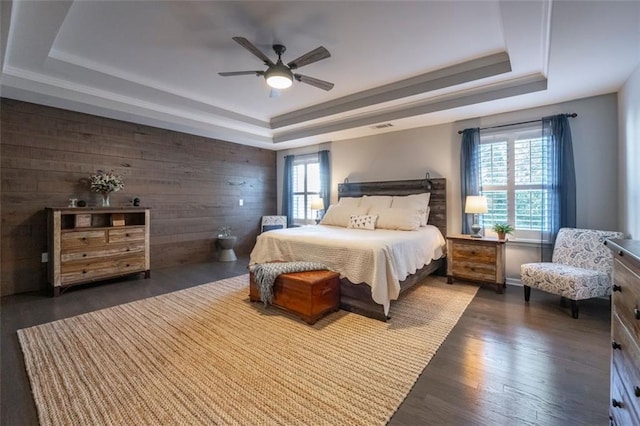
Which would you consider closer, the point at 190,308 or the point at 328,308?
the point at 328,308

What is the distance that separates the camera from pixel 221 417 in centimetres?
154

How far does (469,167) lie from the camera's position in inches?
165

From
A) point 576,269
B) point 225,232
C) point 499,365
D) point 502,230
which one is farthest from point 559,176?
point 225,232

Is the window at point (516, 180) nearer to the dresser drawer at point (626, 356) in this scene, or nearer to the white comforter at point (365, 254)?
the white comforter at point (365, 254)

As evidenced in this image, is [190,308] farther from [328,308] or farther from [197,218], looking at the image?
[197,218]

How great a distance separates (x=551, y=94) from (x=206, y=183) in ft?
18.5

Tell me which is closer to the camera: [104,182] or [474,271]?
[474,271]

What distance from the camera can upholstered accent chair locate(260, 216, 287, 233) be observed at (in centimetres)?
637

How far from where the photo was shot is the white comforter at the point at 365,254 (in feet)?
8.93

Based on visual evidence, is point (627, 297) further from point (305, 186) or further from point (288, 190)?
point (288, 190)

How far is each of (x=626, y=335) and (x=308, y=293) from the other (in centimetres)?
206

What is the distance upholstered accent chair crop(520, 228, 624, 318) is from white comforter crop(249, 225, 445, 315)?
1.23 metres

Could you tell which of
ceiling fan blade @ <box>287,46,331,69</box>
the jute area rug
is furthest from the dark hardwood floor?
ceiling fan blade @ <box>287,46,331,69</box>

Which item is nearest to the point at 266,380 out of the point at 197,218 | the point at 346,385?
the point at 346,385
